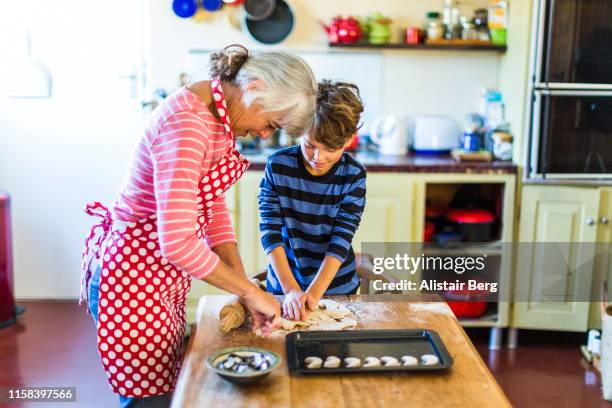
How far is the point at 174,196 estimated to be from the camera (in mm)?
1384

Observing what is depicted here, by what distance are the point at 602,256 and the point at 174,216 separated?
7.88ft

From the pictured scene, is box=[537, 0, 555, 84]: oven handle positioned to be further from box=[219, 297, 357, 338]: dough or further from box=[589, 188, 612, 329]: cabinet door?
box=[219, 297, 357, 338]: dough

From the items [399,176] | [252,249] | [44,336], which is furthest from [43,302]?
[399,176]

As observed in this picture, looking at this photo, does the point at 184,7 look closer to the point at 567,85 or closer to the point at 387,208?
the point at 387,208

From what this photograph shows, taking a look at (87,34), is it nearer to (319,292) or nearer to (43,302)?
(43,302)

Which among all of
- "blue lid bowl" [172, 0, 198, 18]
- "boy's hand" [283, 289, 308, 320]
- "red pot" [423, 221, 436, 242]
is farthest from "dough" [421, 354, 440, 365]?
"blue lid bowl" [172, 0, 198, 18]

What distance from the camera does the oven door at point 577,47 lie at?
3.12m

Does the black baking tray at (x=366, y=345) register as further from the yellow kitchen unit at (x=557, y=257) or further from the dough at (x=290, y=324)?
the yellow kitchen unit at (x=557, y=257)

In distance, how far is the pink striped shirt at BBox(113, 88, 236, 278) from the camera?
4.56 ft

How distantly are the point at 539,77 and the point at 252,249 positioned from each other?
1.43 meters

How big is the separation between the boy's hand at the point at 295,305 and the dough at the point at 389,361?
29 cm

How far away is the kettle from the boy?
1519 millimetres

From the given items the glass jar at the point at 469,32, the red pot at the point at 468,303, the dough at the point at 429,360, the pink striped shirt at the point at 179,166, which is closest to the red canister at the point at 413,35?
the glass jar at the point at 469,32

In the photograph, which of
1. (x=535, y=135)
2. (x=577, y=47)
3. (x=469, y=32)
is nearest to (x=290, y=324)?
(x=535, y=135)
